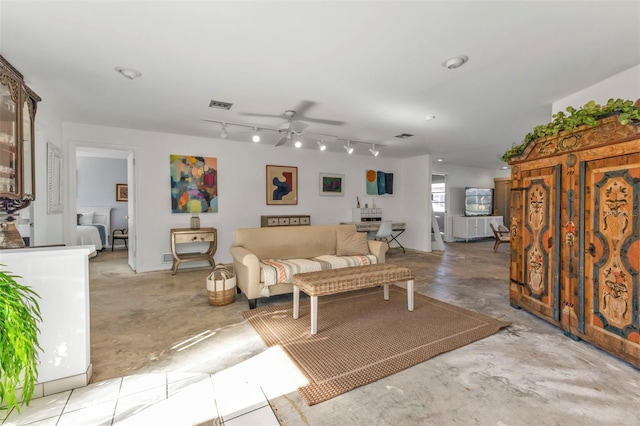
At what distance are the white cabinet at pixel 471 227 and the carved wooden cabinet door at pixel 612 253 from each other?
659cm

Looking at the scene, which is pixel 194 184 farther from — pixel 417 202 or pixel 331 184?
pixel 417 202

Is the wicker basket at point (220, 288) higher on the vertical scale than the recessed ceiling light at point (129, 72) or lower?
lower

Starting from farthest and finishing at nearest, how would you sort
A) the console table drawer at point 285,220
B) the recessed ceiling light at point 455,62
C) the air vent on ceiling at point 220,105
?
the console table drawer at point 285,220 < the air vent on ceiling at point 220,105 < the recessed ceiling light at point 455,62

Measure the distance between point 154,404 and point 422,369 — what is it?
175 centimetres

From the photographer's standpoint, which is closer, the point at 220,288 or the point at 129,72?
the point at 129,72

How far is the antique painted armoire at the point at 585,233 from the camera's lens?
6.61 feet

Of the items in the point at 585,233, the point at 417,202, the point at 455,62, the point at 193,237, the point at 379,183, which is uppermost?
the point at 455,62

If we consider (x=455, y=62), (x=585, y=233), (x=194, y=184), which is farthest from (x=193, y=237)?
(x=585, y=233)

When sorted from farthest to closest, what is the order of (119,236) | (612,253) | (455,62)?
(119,236) < (455,62) < (612,253)

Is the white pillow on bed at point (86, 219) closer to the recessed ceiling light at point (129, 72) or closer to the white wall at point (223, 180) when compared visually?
the white wall at point (223, 180)

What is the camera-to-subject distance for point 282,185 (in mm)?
6039

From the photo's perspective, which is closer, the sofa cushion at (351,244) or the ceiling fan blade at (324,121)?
the sofa cushion at (351,244)

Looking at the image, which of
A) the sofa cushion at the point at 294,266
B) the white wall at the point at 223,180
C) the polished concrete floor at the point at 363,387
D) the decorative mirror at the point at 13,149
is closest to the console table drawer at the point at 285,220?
the white wall at the point at 223,180

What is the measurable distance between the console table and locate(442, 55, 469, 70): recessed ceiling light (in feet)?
14.0
